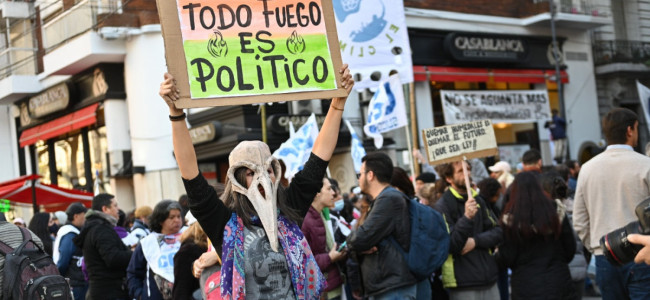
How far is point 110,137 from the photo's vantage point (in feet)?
68.2

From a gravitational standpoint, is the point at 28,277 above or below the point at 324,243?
above

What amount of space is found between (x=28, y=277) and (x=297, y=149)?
6.82 m

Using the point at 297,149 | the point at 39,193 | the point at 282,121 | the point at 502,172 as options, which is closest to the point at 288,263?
the point at 297,149

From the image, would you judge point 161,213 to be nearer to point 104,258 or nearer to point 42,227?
point 104,258

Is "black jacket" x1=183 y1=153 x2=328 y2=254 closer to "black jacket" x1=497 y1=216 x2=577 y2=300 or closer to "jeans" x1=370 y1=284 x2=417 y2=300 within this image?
"jeans" x1=370 y1=284 x2=417 y2=300

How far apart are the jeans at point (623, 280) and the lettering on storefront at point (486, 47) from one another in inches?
612

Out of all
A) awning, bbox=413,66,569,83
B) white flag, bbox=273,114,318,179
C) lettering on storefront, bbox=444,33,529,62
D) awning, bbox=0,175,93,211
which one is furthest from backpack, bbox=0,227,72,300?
lettering on storefront, bbox=444,33,529,62

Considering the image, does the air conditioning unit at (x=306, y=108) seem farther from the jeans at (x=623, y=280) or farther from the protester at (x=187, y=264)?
the jeans at (x=623, y=280)

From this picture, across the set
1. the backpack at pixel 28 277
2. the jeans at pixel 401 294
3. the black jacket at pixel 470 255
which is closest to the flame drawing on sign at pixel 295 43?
the backpack at pixel 28 277

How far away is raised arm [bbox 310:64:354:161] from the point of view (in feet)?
13.8

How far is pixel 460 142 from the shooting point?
7.72 metres

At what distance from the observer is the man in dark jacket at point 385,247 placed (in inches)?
236

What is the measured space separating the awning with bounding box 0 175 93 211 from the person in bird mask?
10.7 metres

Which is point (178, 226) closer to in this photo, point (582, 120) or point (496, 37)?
point (496, 37)
